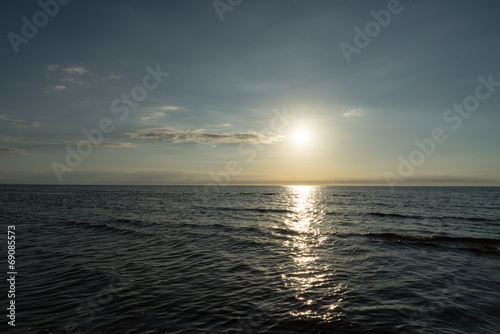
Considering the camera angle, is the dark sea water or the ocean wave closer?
the dark sea water

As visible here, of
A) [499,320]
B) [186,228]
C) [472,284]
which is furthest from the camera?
[186,228]

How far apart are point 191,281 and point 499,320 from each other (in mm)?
12613

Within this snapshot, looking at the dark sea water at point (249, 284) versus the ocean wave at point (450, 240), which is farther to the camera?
the ocean wave at point (450, 240)

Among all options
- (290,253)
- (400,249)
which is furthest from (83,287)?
(400,249)

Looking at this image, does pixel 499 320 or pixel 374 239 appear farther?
pixel 374 239

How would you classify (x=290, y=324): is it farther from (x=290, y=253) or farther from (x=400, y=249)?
(x=400, y=249)

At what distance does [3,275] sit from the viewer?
12617mm

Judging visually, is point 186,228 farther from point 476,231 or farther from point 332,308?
point 476,231

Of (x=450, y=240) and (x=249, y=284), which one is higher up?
(x=249, y=284)

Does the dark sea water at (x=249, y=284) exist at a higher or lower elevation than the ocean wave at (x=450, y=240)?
higher

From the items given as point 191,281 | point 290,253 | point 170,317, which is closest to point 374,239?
point 290,253

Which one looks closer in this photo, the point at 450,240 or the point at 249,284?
the point at 249,284

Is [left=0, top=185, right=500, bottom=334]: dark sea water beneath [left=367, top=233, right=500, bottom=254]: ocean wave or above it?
above

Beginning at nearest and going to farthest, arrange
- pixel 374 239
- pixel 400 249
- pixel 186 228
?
pixel 400 249
pixel 374 239
pixel 186 228
